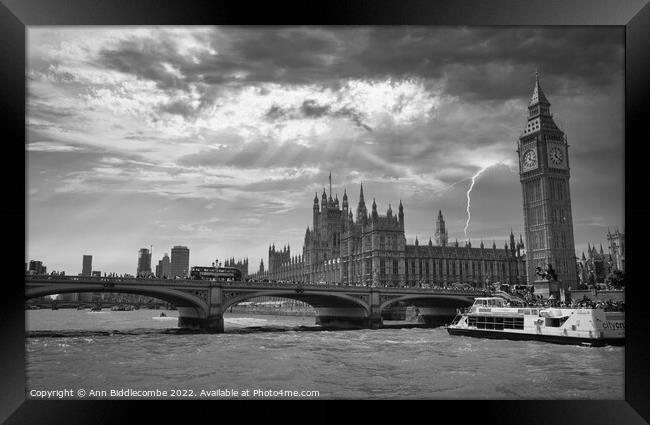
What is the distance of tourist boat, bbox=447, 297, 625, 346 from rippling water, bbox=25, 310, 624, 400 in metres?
0.85

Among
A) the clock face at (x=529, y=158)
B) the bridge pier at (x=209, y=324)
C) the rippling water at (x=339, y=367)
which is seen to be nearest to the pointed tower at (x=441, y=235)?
the clock face at (x=529, y=158)

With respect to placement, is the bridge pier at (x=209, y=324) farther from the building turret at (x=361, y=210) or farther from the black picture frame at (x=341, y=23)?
the building turret at (x=361, y=210)

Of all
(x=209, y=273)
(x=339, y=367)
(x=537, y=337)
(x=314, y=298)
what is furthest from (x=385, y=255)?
(x=339, y=367)

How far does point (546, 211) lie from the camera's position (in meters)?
54.7

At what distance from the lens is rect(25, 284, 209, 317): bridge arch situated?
87.7 ft

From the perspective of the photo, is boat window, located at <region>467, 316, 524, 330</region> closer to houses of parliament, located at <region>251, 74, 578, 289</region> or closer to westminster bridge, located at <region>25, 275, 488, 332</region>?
westminster bridge, located at <region>25, 275, 488, 332</region>

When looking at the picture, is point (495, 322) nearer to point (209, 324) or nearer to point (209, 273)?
point (209, 324)

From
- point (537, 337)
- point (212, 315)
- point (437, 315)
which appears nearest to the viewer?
point (537, 337)

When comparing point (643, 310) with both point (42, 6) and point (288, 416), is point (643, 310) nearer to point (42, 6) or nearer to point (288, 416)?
point (288, 416)

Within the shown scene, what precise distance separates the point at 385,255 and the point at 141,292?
131 feet

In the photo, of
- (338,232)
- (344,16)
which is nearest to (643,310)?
(344,16)

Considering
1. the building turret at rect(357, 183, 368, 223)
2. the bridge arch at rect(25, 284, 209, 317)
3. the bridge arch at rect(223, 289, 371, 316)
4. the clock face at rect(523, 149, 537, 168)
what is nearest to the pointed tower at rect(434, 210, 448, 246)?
the building turret at rect(357, 183, 368, 223)

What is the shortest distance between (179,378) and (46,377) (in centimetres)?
362

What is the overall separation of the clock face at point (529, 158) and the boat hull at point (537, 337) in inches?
948
